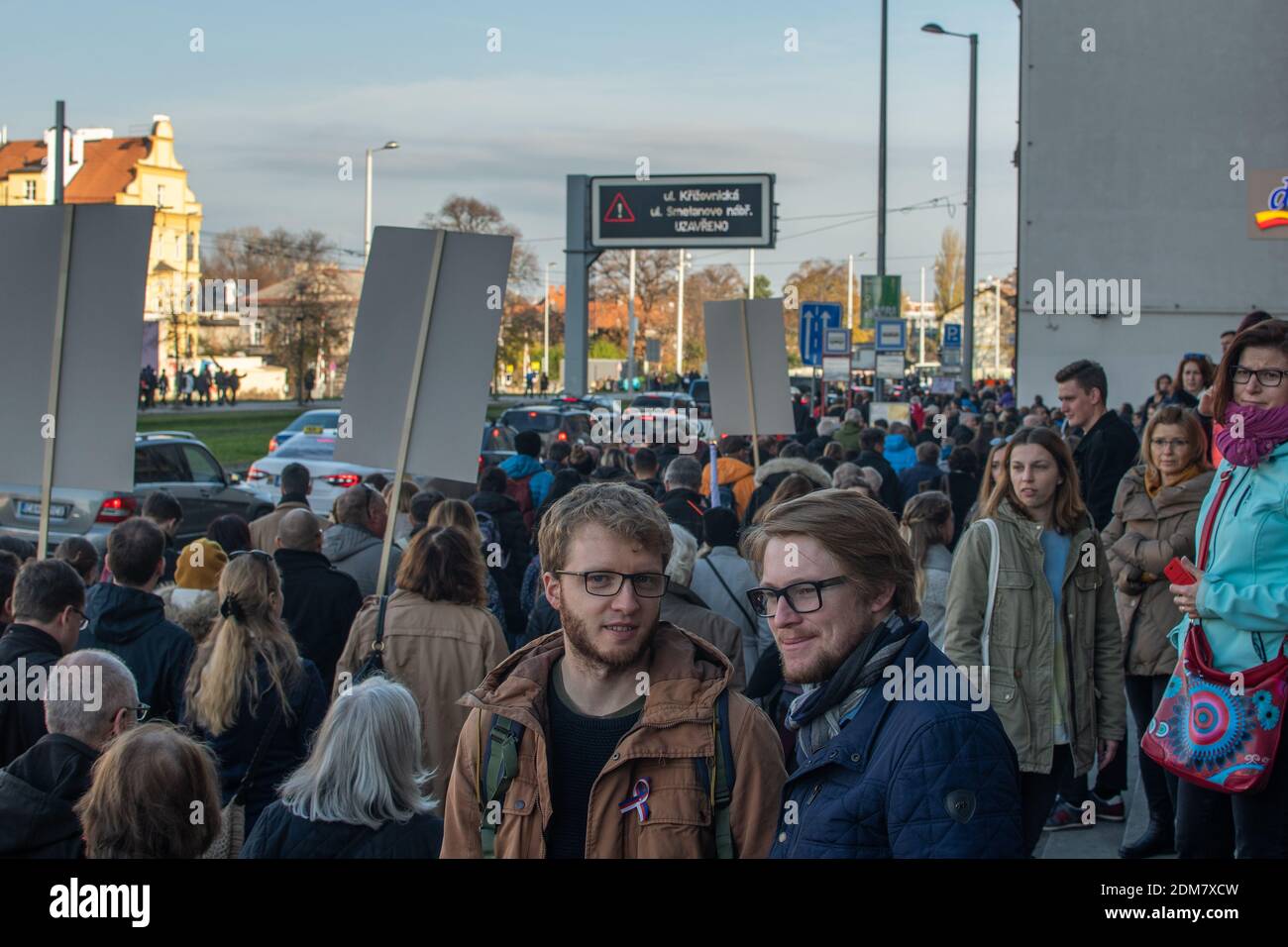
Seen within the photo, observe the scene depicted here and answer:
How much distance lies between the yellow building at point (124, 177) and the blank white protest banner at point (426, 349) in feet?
275

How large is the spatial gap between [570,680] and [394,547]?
524 centimetres

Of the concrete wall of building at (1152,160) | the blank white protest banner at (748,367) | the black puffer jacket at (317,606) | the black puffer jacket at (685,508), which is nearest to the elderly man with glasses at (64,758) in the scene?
the black puffer jacket at (317,606)

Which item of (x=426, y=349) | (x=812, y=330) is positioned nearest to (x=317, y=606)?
(x=426, y=349)

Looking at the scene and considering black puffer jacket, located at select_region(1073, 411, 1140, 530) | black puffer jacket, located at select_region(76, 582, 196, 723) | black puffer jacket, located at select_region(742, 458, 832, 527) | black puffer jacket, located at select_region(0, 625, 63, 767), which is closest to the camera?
black puffer jacket, located at select_region(0, 625, 63, 767)

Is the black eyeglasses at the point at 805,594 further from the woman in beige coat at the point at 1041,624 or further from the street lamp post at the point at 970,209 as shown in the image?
the street lamp post at the point at 970,209

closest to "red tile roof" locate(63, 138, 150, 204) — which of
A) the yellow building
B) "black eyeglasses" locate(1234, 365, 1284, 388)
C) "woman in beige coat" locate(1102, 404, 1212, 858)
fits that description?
→ the yellow building

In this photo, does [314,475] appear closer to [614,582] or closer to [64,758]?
[64,758]

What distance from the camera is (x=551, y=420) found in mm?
27422

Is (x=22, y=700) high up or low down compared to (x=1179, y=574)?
down

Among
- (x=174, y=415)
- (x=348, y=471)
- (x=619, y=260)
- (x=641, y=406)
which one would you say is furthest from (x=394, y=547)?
(x=619, y=260)

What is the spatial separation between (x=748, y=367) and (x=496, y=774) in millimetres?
8232

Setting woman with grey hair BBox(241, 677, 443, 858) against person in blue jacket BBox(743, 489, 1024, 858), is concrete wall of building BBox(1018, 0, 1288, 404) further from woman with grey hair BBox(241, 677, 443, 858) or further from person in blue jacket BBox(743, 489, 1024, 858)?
person in blue jacket BBox(743, 489, 1024, 858)

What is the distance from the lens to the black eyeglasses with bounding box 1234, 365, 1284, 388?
Result: 4.21m

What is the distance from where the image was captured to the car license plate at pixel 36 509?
578 inches
